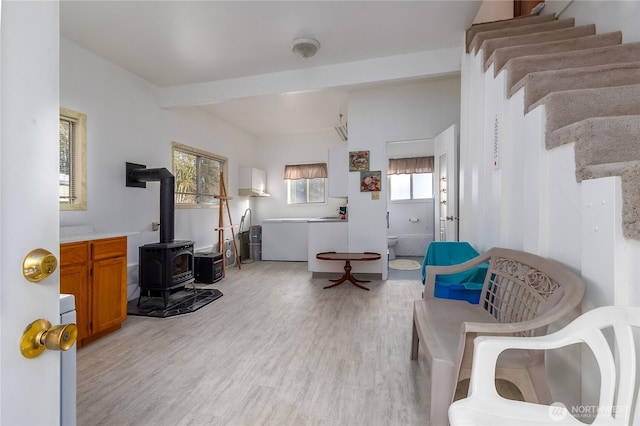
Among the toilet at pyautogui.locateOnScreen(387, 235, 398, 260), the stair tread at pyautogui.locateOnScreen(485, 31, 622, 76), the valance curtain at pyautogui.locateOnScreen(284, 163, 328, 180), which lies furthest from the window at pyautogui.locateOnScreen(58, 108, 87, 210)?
the toilet at pyautogui.locateOnScreen(387, 235, 398, 260)

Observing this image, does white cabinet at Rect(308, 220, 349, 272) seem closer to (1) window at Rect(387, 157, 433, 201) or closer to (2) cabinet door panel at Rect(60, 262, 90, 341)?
(2) cabinet door panel at Rect(60, 262, 90, 341)

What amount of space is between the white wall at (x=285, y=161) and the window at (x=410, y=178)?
55.7 inches

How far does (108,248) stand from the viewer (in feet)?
8.79

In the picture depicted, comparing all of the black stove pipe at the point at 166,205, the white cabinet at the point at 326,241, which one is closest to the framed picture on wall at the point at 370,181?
the white cabinet at the point at 326,241

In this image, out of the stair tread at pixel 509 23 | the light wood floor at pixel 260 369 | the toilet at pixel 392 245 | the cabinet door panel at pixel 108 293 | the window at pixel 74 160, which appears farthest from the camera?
the toilet at pixel 392 245

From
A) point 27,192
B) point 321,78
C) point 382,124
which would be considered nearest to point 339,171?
point 382,124

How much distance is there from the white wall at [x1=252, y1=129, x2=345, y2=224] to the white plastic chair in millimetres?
5860

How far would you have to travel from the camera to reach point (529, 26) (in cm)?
261

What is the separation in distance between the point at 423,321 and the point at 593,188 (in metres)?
1.00

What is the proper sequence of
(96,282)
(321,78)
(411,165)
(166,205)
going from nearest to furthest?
(96,282), (166,205), (321,78), (411,165)

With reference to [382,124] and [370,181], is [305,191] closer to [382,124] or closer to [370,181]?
[370,181]

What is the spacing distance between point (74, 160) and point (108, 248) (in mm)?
1134

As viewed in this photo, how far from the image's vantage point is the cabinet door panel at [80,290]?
2305 millimetres

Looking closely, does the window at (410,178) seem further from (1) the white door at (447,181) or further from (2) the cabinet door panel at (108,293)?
(2) the cabinet door panel at (108,293)
